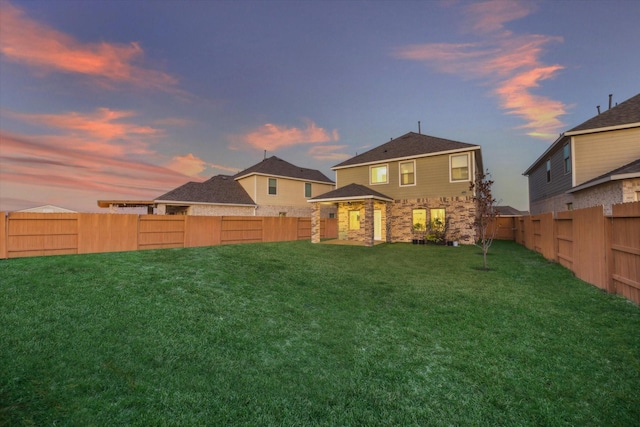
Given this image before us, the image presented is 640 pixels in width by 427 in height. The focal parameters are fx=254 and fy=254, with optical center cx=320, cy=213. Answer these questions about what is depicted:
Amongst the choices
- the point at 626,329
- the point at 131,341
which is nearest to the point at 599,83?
the point at 626,329

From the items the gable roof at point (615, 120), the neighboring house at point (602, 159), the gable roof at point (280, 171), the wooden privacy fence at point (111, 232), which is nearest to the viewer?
the wooden privacy fence at point (111, 232)

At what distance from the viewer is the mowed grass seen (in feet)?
8.57

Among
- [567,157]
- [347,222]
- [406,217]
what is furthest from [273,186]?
[567,157]

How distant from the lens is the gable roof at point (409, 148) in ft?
55.7

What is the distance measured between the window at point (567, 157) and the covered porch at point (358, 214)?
984cm

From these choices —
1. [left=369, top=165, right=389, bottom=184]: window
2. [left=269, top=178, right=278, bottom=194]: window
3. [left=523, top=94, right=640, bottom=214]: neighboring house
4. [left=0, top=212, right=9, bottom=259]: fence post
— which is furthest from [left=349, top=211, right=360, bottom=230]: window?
[left=0, top=212, right=9, bottom=259]: fence post

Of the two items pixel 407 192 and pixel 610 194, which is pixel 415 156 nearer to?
pixel 407 192

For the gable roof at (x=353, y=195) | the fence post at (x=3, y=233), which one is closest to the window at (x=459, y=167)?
the gable roof at (x=353, y=195)

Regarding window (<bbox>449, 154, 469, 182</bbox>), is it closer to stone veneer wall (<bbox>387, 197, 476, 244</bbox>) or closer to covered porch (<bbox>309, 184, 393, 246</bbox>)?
stone veneer wall (<bbox>387, 197, 476, 244</bbox>)

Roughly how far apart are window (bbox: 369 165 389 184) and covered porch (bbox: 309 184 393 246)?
4.89ft

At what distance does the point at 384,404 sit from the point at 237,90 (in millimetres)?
17574

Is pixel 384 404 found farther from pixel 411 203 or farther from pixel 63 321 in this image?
pixel 411 203

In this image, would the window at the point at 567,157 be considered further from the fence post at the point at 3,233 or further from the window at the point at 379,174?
the fence post at the point at 3,233

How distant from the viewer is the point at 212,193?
938 inches
